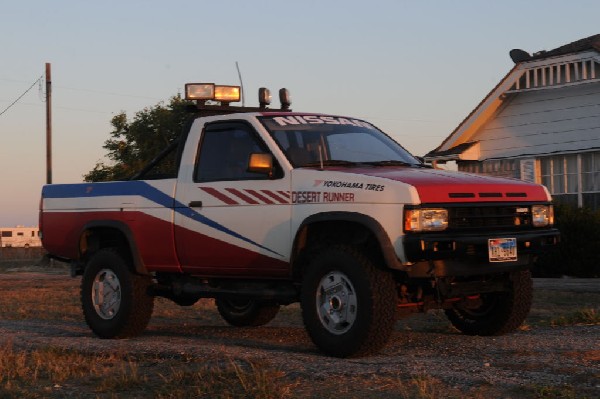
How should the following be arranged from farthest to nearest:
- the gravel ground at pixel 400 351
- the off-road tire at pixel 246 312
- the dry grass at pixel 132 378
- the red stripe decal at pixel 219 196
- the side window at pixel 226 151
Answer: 1. the off-road tire at pixel 246 312
2. the side window at pixel 226 151
3. the red stripe decal at pixel 219 196
4. the gravel ground at pixel 400 351
5. the dry grass at pixel 132 378

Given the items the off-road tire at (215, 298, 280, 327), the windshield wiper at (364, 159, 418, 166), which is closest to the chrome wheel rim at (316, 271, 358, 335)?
the windshield wiper at (364, 159, 418, 166)

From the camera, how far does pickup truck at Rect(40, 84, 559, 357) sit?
7.34 metres

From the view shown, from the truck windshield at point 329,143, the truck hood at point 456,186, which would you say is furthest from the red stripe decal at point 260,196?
the truck hood at point 456,186

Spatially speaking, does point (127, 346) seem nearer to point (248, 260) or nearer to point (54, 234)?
point (248, 260)

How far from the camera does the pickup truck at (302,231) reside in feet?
24.1

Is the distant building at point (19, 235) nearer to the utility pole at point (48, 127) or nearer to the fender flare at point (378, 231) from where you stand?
the utility pole at point (48, 127)

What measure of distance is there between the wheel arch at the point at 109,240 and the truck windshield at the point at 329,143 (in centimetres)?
195

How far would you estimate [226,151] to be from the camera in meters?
8.96

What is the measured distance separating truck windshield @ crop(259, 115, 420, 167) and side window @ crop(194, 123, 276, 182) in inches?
9.2

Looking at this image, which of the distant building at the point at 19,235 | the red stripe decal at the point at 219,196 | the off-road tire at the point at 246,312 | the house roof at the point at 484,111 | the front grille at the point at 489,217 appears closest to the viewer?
the front grille at the point at 489,217

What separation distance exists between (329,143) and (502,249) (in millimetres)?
1982

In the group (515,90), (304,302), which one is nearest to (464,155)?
(515,90)

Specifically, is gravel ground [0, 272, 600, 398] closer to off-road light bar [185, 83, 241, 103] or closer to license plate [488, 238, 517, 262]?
license plate [488, 238, 517, 262]

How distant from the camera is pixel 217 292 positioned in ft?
29.4
